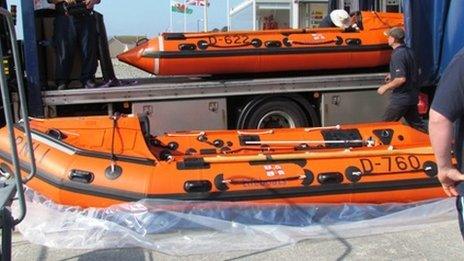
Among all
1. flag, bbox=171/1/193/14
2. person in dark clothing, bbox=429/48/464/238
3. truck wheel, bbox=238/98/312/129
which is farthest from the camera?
flag, bbox=171/1/193/14

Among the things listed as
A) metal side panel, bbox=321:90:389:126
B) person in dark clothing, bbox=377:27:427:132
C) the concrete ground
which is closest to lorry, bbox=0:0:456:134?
metal side panel, bbox=321:90:389:126

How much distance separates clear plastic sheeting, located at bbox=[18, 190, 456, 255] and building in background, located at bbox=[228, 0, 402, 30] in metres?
5.01

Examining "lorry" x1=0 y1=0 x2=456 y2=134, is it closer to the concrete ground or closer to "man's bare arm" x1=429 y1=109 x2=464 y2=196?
the concrete ground

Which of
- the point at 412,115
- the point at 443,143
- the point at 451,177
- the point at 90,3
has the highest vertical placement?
the point at 90,3

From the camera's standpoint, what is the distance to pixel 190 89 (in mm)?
7156

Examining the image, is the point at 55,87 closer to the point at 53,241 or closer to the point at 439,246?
the point at 53,241

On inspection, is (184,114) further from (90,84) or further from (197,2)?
(197,2)

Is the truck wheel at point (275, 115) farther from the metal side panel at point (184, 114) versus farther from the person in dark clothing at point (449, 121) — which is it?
the person in dark clothing at point (449, 121)

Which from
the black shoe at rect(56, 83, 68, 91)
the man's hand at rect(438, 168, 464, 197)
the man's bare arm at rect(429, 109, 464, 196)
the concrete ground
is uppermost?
the man's bare arm at rect(429, 109, 464, 196)

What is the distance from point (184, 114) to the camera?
719 centimetres

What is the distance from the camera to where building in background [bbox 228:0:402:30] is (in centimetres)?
925

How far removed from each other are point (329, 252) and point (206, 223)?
2.93ft

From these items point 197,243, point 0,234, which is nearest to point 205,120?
point 197,243

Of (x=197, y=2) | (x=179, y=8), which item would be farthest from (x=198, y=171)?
(x=179, y=8)
